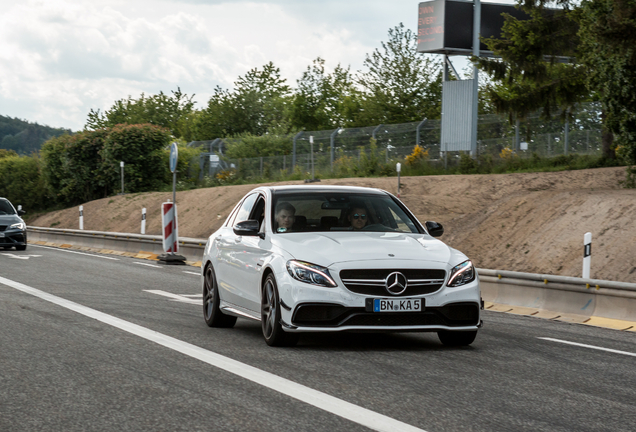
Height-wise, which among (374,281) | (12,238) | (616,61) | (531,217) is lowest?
(12,238)

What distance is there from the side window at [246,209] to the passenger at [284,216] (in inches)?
28.3

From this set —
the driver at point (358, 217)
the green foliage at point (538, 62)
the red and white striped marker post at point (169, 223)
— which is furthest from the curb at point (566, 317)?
the green foliage at point (538, 62)

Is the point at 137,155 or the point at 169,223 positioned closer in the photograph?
the point at 169,223

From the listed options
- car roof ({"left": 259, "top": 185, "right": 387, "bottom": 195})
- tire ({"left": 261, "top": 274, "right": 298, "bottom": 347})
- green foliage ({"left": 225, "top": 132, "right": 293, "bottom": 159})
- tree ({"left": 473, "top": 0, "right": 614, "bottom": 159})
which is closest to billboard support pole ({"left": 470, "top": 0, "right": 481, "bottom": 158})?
tree ({"left": 473, "top": 0, "right": 614, "bottom": 159})

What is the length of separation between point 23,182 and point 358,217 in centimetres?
5302

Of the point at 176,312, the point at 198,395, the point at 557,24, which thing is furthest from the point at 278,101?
the point at 198,395

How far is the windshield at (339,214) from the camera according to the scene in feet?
29.3

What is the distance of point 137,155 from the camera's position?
50.4 metres

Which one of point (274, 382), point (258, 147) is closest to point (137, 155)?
point (258, 147)

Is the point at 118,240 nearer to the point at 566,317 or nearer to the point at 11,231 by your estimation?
the point at 11,231

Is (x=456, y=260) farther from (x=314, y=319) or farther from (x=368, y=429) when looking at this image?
(x=368, y=429)

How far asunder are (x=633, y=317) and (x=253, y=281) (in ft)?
16.6

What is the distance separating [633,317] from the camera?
1105 centimetres

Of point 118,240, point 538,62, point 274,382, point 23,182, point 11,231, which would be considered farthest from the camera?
point 23,182
